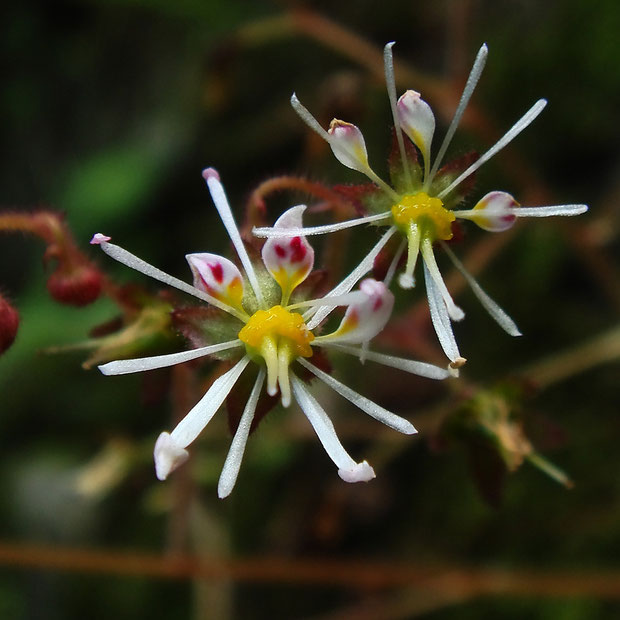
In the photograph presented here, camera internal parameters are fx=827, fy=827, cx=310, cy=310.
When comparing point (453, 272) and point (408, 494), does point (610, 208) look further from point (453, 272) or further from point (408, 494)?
point (408, 494)

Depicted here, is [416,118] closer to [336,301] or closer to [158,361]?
[336,301]

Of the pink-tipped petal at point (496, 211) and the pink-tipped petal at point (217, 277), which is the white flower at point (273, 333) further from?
the pink-tipped petal at point (496, 211)

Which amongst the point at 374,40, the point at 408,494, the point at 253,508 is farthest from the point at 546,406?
the point at 374,40

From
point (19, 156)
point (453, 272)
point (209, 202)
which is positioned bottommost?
point (453, 272)

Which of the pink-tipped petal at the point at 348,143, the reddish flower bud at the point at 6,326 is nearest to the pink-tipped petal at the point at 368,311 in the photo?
the pink-tipped petal at the point at 348,143

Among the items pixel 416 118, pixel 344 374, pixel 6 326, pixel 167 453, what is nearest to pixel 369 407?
pixel 167 453
